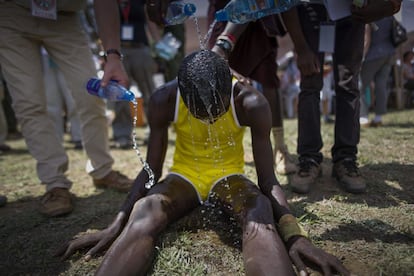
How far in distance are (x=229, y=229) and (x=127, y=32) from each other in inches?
130

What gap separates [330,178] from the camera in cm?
267

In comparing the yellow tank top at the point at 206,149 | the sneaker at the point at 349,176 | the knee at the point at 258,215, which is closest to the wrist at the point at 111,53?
the yellow tank top at the point at 206,149

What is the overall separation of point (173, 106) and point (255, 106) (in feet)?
1.58

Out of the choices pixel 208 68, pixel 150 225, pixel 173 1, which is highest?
pixel 173 1

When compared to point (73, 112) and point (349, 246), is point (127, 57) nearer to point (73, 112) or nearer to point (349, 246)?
point (73, 112)

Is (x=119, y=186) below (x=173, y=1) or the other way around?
below

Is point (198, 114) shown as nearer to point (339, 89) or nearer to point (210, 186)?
point (210, 186)

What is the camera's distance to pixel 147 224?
Result: 1603 mm

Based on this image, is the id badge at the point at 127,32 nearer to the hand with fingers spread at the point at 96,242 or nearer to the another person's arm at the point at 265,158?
the another person's arm at the point at 265,158

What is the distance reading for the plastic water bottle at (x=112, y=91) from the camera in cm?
202

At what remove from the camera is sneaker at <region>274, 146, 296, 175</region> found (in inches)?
112

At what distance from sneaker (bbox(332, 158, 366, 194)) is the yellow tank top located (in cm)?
80

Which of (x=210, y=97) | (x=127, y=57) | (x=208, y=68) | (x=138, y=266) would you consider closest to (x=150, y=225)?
(x=138, y=266)

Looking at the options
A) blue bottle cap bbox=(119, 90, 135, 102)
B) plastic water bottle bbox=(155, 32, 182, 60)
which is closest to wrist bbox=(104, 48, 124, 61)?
blue bottle cap bbox=(119, 90, 135, 102)
